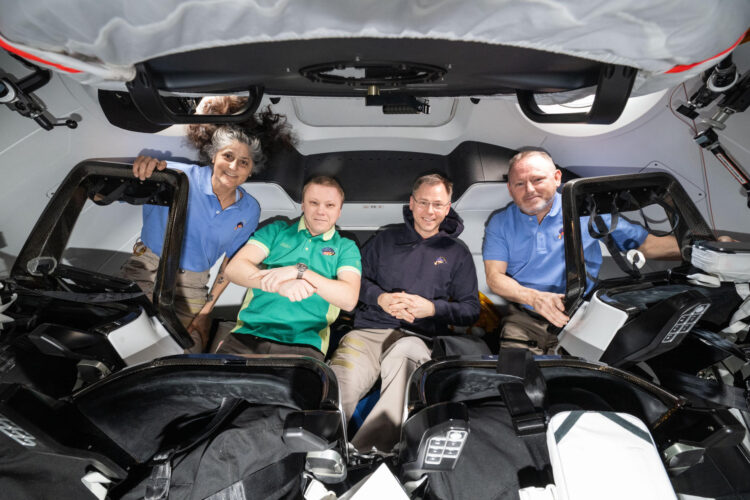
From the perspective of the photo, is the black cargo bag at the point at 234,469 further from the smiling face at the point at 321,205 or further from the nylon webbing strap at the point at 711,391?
the nylon webbing strap at the point at 711,391

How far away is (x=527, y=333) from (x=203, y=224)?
2286 mm

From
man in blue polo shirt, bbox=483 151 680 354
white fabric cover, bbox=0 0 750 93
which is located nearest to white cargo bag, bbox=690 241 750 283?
man in blue polo shirt, bbox=483 151 680 354

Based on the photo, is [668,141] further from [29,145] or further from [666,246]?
[29,145]

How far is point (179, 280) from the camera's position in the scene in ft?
8.96

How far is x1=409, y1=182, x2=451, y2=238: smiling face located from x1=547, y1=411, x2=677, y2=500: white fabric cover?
5.13 ft

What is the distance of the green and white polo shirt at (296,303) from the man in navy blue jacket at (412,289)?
7.7 inches

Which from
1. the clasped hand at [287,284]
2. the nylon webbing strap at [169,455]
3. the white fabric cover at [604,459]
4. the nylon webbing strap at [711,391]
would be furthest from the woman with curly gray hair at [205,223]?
the nylon webbing strap at [711,391]

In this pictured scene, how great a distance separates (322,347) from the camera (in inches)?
95.0

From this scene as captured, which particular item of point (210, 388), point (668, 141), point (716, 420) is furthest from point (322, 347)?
point (668, 141)

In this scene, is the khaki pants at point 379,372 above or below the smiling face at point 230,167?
below

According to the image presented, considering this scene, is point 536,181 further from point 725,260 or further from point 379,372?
point 379,372

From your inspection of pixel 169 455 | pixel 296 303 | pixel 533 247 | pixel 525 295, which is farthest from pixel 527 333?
pixel 169 455

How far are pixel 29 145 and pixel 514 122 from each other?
3.24 meters

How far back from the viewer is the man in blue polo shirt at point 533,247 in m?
2.63
